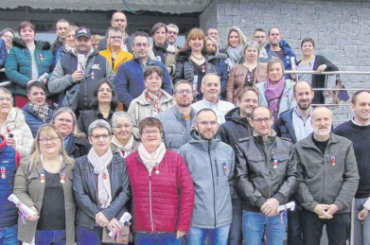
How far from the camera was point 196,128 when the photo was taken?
4.45m

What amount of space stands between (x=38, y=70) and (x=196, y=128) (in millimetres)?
2881

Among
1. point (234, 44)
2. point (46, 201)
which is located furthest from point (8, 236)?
point (234, 44)

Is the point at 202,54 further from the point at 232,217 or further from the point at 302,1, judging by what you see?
the point at 302,1

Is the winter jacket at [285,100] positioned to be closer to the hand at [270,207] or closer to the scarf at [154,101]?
the scarf at [154,101]

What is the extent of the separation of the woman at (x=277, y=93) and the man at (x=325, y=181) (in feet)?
3.45

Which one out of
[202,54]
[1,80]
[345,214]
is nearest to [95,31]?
[1,80]

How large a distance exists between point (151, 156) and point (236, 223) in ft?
3.67

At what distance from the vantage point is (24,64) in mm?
6188

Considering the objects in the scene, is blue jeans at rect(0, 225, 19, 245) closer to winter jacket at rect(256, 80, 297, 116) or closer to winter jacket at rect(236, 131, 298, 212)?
winter jacket at rect(236, 131, 298, 212)

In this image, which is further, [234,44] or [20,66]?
[234,44]

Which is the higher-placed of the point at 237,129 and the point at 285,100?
the point at 285,100

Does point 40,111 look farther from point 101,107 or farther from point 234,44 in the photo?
point 234,44

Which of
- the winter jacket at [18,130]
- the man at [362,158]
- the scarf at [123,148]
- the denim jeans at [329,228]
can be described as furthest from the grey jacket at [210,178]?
the winter jacket at [18,130]

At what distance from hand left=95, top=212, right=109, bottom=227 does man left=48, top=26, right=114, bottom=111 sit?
1.64 m
